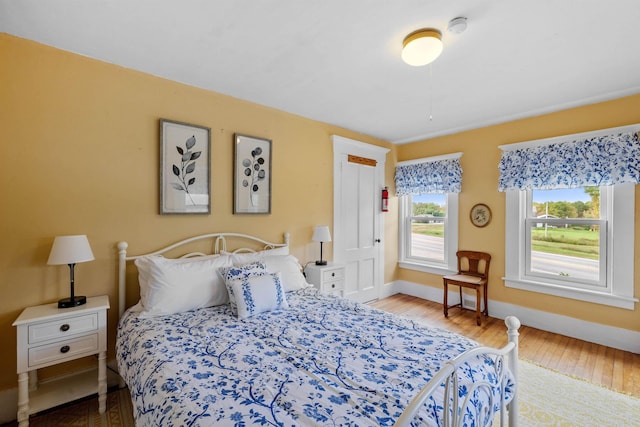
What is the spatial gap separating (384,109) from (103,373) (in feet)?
11.3

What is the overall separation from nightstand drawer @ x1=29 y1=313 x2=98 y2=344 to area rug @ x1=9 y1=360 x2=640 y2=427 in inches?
23.7

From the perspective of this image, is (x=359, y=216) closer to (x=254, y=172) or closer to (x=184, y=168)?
(x=254, y=172)

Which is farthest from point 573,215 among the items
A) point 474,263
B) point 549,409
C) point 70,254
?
point 70,254

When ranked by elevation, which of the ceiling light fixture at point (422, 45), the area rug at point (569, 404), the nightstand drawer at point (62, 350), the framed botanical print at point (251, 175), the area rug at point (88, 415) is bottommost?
the area rug at point (88, 415)

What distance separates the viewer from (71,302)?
1910mm

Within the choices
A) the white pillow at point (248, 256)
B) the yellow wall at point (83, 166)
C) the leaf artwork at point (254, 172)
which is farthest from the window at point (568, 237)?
the yellow wall at point (83, 166)

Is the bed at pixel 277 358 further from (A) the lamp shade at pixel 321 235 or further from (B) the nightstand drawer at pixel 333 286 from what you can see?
(A) the lamp shade at pixel 321 235

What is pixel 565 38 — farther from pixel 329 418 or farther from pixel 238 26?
pixel 329 418

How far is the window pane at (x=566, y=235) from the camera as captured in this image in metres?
3.07

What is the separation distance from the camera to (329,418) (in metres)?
1.02

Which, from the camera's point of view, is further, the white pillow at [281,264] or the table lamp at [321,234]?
the table lamp at [321,234]

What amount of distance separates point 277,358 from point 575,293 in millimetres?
3416

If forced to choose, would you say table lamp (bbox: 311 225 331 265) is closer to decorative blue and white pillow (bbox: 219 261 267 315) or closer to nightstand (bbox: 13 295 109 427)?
decorative blue and white pillow (bbox: 219 261 267 315)

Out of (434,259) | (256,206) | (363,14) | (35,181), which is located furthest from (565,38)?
(35,181)
